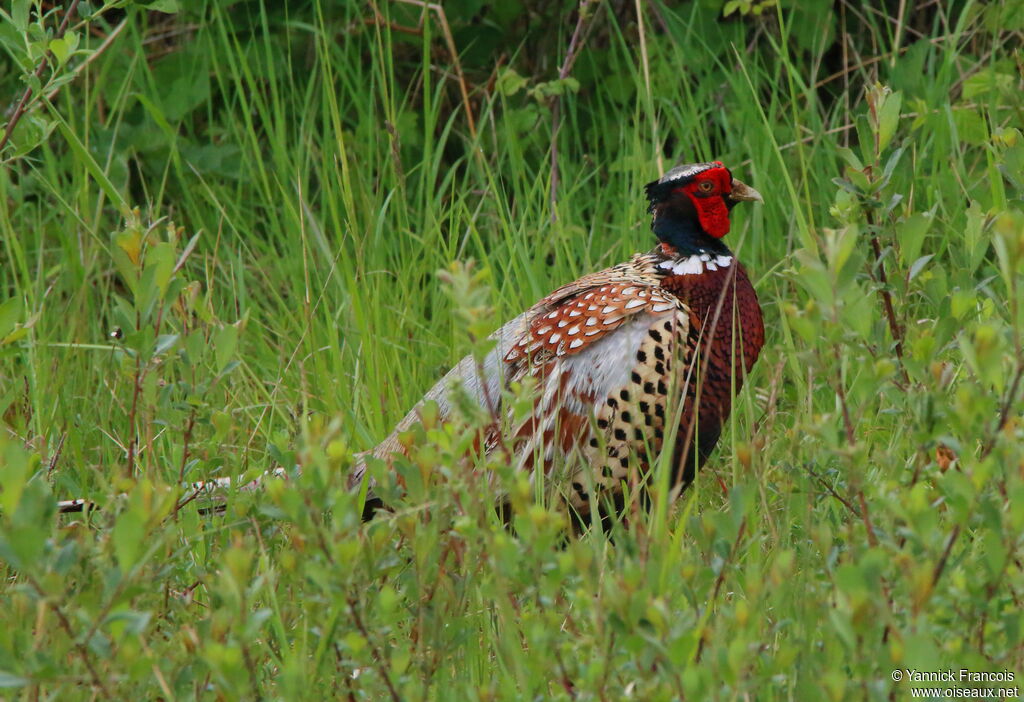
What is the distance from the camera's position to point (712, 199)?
358 centimetres

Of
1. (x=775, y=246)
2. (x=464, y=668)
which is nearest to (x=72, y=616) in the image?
(x=464, y=668)

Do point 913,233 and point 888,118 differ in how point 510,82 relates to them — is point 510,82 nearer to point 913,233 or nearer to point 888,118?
point 888,118

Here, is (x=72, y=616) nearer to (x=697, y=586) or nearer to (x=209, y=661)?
(x=209, y=661)

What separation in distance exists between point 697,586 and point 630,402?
113cm

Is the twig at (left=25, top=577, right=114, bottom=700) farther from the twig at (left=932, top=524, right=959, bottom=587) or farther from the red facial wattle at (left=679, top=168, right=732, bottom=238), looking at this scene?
the red facial wattle at (left=679, top=168, right=732, bottom=238)

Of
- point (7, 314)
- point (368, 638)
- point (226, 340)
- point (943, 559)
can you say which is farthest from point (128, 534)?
point (943, 559)

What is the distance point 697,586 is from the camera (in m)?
2.15

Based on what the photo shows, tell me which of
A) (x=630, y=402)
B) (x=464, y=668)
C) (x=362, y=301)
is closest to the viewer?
(x=464, y=668)

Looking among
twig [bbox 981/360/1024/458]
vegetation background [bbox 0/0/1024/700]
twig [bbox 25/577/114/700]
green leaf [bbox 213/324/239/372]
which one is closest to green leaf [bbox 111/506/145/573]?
vegetation background [bbox 0/0/1024/700]

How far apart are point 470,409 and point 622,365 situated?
131 cm

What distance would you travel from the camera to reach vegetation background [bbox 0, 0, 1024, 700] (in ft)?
6.21

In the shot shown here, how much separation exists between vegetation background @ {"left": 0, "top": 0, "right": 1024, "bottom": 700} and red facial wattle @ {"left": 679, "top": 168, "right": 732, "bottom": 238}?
24cm

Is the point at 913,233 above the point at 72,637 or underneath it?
above

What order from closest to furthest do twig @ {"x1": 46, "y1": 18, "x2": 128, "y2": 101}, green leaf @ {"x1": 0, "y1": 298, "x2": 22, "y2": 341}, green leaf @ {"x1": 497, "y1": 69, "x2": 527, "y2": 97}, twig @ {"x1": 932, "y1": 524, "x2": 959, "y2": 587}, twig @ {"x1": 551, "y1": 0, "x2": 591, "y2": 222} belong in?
1. twig @ {"x1": 932, "y1": 524, "x2": 959, "y2": 587}
2. green leaf @ {"x1": 0, "y1": 298, "x2": 22, "y2": 341}
3. twig @ {"x1": 46, "y1": 18, "x2": 128, "y2": 101}
4. twig @ {"x1": 551, "y1": 0, "x2": 591, "y2": 222}
5. green leaf @ {"x1": 497, "y1": 69, "x2": 527, "y2": 97}
